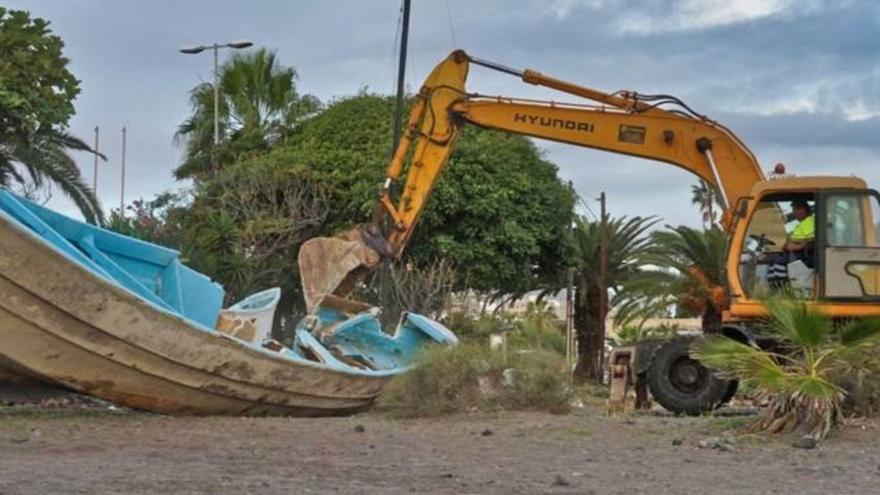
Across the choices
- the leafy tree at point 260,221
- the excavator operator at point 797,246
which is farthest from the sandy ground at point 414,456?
the leafy tree at point 260,221

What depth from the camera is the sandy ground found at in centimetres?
827

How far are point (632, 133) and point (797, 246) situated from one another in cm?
385

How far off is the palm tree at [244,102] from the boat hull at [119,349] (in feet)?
92.7

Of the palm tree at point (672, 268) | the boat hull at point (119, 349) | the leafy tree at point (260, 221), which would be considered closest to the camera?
the boat hull at point (119, 349)

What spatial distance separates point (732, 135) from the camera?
58.1 feet

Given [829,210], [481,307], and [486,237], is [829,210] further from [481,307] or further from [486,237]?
[481,307]

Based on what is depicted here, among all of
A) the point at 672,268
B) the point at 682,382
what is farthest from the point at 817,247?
the point at 672,268

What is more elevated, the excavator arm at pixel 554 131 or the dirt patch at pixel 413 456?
the excavator arm at pixel 554 131

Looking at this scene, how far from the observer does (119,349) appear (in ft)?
38.8

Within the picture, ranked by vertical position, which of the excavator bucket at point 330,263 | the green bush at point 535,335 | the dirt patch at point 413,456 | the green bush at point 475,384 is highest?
the excavator bucket at point 330,263

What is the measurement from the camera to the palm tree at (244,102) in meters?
41.8

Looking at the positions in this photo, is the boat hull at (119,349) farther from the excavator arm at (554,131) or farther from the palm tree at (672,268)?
the palm tree at (672,268)

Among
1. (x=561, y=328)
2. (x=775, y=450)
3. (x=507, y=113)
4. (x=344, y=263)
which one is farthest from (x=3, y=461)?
(x=561, y=328)

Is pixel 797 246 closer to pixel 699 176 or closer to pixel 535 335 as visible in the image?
pixel 699 176
